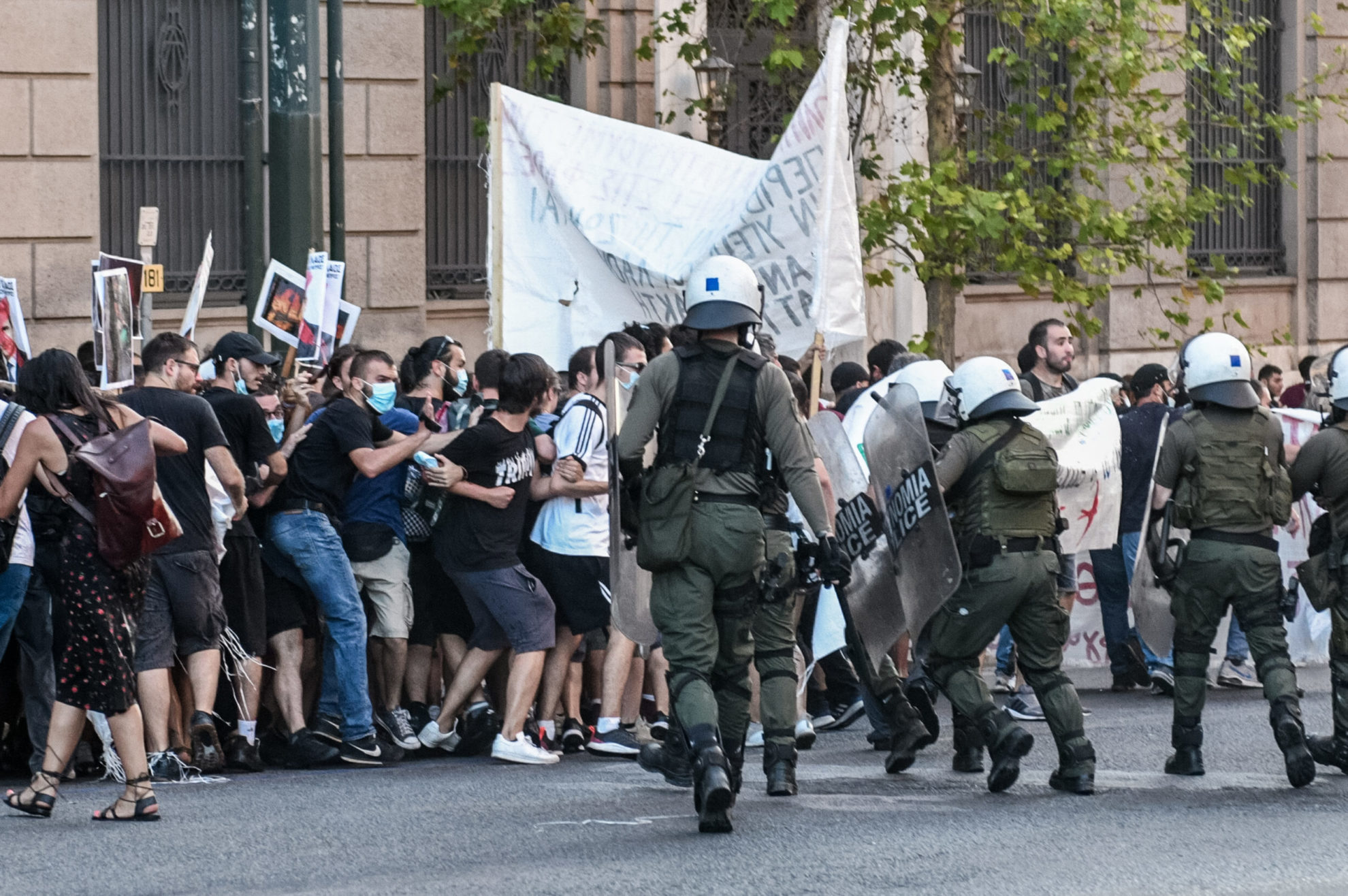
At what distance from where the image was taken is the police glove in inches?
286

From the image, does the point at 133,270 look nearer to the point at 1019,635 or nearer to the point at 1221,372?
the point at 1019,635

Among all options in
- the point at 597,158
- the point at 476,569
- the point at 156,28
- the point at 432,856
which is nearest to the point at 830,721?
the point at 476,569

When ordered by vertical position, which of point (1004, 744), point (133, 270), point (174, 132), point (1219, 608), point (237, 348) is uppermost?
point (174, 132)

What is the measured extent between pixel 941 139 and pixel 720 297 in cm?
709

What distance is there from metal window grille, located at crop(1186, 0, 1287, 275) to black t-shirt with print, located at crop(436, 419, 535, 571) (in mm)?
11878

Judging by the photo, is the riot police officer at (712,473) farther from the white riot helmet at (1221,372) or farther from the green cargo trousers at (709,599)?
the white riot helmet at (1221,372)

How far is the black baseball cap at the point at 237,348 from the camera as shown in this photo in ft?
30.5

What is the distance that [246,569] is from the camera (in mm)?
9008

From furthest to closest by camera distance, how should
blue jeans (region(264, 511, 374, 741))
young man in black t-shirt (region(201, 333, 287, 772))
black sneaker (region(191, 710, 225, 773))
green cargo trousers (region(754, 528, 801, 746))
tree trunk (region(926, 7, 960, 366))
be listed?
tree trunk (region(926, 7, 960, 366)) → blue jeans (region(264, 511, 374, 741)) → young man in black t-shirt (region(201, 333, 287, 772)) → black sneaker (region(191, 710, 225, 773)) → green cargo trousers (region(754, 528, 801, 746))

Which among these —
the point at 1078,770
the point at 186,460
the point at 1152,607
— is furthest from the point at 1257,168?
the point at 186,460

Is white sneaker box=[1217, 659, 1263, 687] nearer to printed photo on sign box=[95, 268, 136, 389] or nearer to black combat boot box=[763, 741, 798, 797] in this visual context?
black combat boot box=[763, 741, 798, 797]

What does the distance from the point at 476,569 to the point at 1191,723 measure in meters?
3.03

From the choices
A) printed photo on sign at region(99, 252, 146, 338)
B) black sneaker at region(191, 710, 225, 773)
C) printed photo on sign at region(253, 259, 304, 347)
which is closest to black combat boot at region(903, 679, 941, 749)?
black sneaker at region(191, 710, 225, 773)

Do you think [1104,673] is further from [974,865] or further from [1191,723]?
[974,865]
